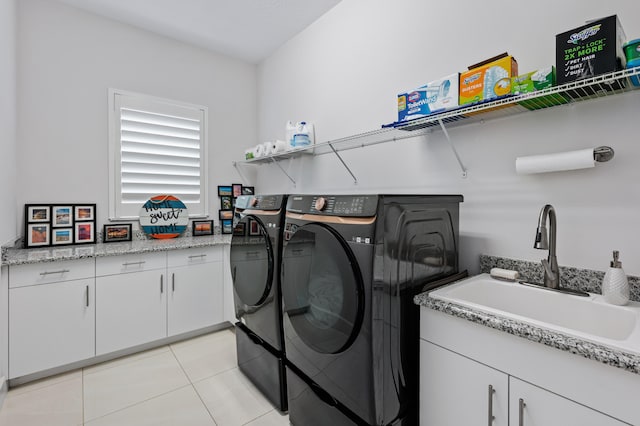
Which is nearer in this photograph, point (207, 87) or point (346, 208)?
point (346, 208)

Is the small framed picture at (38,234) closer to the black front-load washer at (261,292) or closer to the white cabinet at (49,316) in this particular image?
the white cabinet at (49,316)

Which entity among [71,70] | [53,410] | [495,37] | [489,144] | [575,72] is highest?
[71,70]

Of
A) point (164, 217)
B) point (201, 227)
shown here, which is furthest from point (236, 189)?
point (164, 217)

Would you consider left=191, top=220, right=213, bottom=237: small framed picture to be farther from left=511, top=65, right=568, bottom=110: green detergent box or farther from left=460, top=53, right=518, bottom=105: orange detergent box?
left=511, top=65, right=568, bottom=110: green detergent box

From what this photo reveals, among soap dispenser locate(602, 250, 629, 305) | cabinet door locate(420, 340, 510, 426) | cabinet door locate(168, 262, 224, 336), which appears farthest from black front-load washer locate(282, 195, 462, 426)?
cabinet door locate(168, 262, 224, 336)

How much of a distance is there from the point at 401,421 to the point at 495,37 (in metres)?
1.91

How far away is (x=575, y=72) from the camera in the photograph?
1.11 metres

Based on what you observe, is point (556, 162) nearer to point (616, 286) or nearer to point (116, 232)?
point (616, 286)

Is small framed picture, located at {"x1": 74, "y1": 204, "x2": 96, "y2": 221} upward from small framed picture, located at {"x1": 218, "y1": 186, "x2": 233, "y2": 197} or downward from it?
downward

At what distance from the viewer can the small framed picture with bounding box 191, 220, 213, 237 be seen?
323cm

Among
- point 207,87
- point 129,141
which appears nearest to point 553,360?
point 129,141

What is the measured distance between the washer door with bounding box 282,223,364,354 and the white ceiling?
2.11 m

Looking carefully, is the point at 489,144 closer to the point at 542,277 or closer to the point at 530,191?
the point at 530,191

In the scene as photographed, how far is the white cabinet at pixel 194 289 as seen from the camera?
8.56ft
